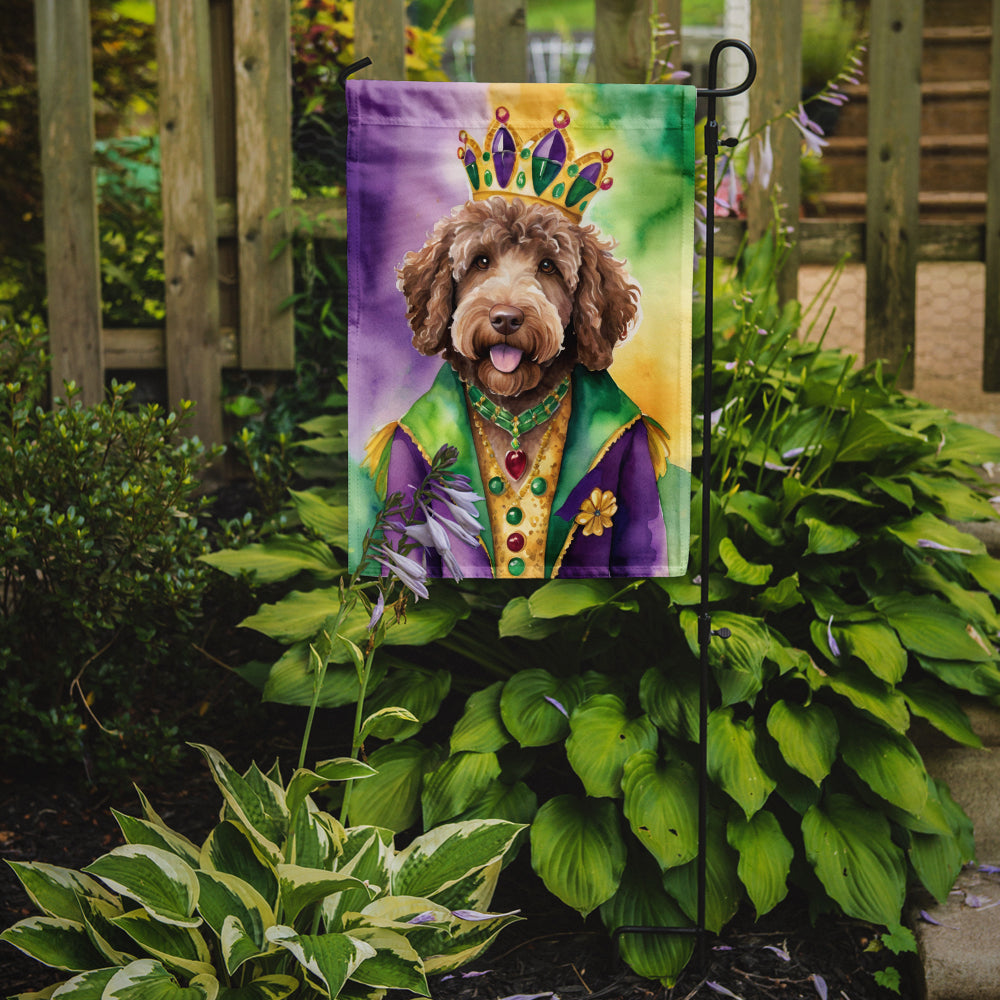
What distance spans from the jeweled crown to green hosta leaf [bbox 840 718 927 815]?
1207 mm

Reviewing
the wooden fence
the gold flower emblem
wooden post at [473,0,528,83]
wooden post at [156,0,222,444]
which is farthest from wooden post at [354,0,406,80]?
the gold flower emblem

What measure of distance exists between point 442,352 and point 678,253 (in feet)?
1.59

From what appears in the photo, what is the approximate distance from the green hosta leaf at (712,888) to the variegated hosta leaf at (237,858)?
2.49 ft

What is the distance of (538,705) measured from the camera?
211 cm

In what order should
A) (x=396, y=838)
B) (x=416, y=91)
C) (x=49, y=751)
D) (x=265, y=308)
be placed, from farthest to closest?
(x=265, y=308), (x=49, y=751), (x=396, y=838), (x=416, y=91)

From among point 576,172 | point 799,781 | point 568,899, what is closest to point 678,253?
point 576,172

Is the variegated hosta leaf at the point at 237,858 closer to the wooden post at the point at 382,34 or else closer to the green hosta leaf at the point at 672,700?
the green hosta leaf at the point at 672,700

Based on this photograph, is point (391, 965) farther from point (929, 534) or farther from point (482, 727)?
point (929, 534)

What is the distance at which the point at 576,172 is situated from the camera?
1903mm

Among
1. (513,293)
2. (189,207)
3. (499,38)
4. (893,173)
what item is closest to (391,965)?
(513,293)

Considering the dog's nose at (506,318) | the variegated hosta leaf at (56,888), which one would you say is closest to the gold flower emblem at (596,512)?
the dog's nose at (506,318)

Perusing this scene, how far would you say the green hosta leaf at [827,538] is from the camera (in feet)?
7.27

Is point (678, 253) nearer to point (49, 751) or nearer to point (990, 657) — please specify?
point (990, 657)

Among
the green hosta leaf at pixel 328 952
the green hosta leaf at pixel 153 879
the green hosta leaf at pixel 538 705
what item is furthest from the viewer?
the green hosta leaf at pixel 538 705
